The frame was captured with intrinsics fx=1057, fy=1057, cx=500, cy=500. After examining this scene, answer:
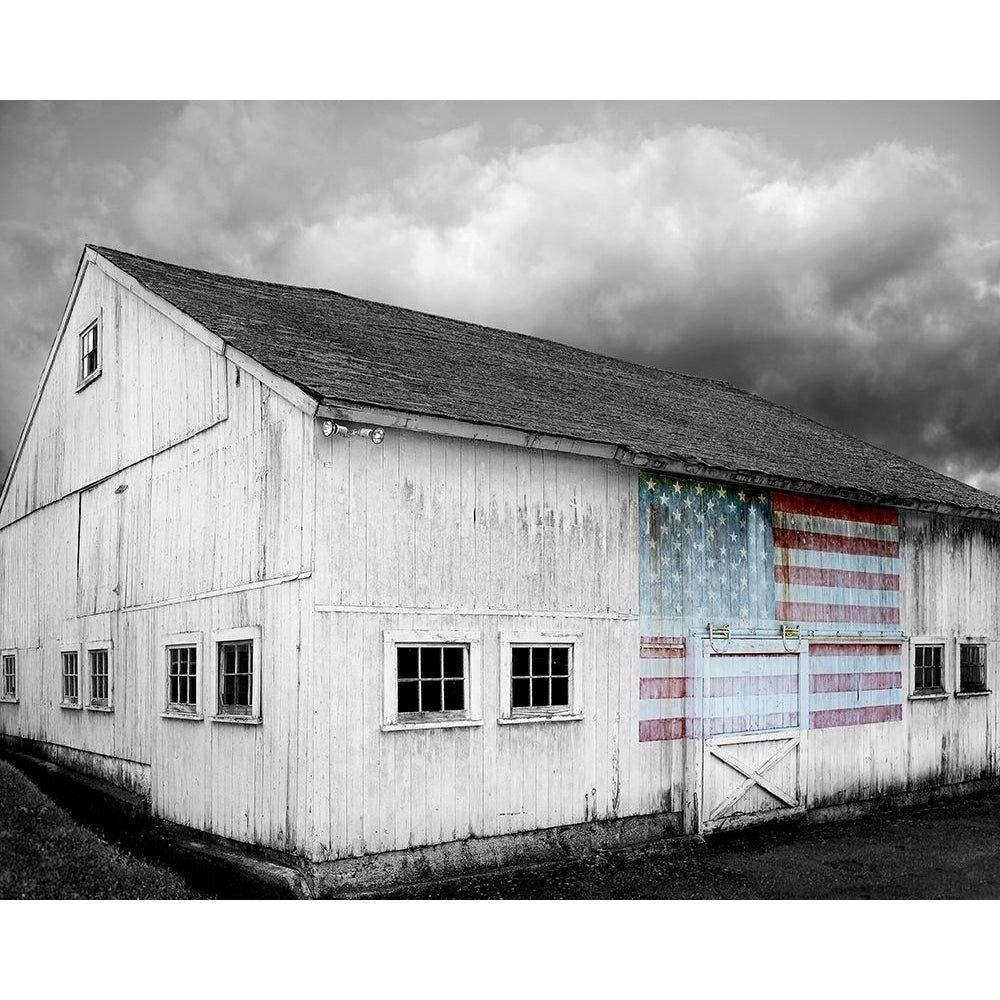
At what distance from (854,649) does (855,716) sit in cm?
89

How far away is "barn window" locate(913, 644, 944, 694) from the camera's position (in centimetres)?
1523

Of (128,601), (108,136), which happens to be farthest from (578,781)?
(108,136)

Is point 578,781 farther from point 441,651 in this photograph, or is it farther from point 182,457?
point 182,457

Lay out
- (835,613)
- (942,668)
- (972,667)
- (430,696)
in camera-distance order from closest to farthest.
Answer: (430,696), (835,613), (942,668), (972,667)

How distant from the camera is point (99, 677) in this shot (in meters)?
15.0

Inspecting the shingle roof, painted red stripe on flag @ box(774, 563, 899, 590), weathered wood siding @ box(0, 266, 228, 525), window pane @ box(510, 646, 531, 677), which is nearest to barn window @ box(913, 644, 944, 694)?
painted red stripe on flag @ box(774, 563, 899, 590)

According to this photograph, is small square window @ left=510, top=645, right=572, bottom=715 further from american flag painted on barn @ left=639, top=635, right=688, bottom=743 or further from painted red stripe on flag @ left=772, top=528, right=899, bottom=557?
painted red stripe on flag @ left=772, top=528, right=899, bottom=557

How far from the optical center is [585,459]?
11.4 m

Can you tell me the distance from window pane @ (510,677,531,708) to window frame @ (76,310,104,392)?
8.04m

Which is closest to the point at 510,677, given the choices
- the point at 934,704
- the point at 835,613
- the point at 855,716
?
the point at 835,613

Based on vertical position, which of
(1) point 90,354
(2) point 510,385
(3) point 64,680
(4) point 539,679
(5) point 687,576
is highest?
(1) point 90,354

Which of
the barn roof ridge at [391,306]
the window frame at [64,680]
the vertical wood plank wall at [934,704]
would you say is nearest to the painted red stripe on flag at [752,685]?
the vertical wood plank wall at [934,704]

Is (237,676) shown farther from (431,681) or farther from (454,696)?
(454,696)

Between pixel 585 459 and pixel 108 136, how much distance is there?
7303 millimetres
